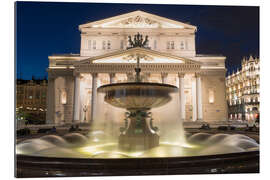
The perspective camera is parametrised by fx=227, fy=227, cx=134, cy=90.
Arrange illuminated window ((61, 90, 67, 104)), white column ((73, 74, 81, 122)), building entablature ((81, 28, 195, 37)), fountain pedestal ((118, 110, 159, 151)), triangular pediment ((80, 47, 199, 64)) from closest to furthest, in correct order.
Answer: fountain pedestal ((118, 110, 159, 151))
triangular pediment ((80, 47, 199, 64))
white column ((73, 74, 81, 122))
illuminated window ((61, 90, 67, 104))
building entablature ((81, 28, 195, 37))

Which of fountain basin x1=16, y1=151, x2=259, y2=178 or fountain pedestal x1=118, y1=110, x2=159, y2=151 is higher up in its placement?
fountain pedestal x1=118, y1=110, x2=159, y2=151

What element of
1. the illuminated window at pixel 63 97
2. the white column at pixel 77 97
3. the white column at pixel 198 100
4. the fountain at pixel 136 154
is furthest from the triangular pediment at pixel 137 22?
the fountain at pixel 136 154

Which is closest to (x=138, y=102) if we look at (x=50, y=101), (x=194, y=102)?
(x=194, y=102)

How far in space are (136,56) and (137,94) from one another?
18652 mm

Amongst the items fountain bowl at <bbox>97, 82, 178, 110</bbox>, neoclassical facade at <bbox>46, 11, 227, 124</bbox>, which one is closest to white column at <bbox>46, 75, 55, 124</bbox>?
neoclassical facade at <bbox>46, 11, 227, 124</bbox>

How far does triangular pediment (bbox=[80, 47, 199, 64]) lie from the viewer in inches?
972

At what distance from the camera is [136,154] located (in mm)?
6277

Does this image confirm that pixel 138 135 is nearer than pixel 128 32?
Yes

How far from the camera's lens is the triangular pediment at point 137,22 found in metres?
29.9

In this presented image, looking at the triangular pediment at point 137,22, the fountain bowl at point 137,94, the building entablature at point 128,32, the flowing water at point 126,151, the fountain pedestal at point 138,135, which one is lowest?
the flowing water at point 126,151

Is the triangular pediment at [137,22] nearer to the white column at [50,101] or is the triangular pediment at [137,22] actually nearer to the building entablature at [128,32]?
the building entablature at [128,32]

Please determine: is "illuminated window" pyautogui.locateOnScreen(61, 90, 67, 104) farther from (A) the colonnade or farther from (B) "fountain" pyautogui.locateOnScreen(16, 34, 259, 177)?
(B) "fountain" pyautogui.locateOnScreen(16, 34, 259, 177)

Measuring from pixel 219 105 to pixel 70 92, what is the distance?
64.3 feet

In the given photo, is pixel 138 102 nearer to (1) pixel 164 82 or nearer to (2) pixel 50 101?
(1) pixel 164 82
